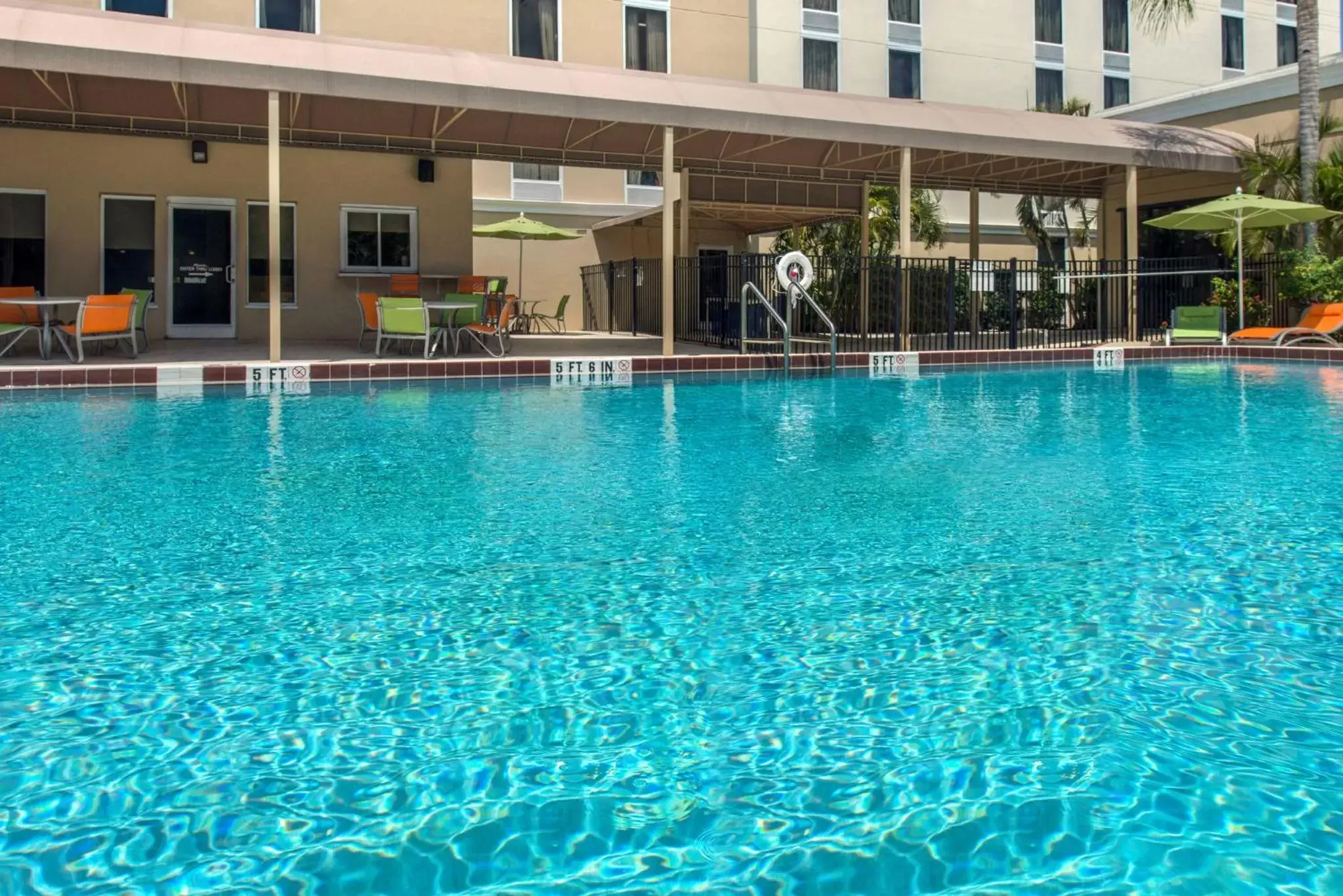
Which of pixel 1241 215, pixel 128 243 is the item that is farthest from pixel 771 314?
pixel 128 243

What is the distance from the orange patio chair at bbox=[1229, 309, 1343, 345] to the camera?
1658 centimetres

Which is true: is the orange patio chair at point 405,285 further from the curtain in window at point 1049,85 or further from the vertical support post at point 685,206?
the curtain in window at point 1049,85

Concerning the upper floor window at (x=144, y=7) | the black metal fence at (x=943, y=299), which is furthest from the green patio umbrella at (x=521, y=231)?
the upper floor window at (x=144, y=7)

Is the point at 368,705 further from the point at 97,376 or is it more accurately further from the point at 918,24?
the point at 918,24

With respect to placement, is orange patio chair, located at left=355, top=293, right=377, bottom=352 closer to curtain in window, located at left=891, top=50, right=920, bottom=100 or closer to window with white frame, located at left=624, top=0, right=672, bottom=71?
window with white frame, located at left=624, top=0, right=672, bottom=71

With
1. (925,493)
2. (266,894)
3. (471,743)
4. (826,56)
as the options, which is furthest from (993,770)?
(826,56)

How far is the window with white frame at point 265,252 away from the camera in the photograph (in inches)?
688

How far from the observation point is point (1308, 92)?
17.9m

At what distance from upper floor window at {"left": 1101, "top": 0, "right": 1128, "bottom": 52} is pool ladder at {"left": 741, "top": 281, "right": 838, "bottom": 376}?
23584 mm

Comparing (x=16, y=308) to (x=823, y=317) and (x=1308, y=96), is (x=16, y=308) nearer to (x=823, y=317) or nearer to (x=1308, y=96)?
(x=823, y=317)

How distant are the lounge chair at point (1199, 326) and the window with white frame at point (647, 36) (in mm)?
14392

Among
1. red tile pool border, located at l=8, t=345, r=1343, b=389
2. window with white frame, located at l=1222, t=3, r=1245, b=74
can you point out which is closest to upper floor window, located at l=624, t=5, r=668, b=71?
red tile pool border, located at l=8, t=345, r=1343, b=389

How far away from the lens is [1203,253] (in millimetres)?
21766

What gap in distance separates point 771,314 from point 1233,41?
29009 mm
